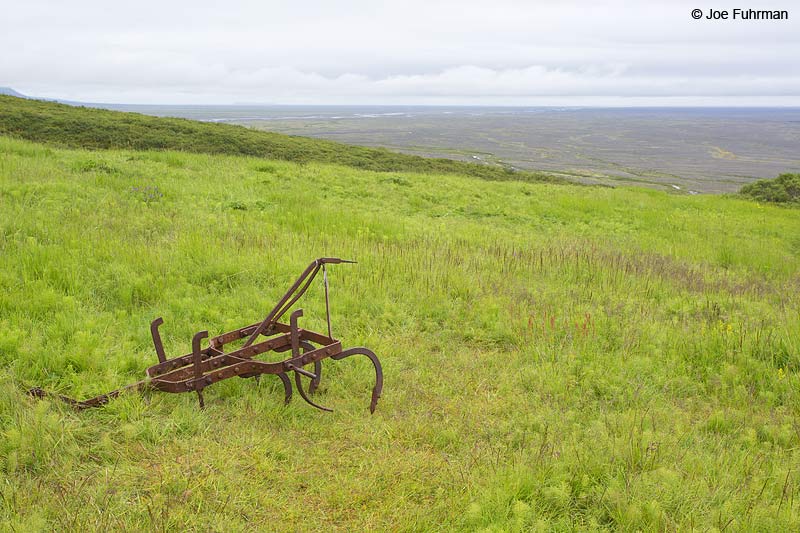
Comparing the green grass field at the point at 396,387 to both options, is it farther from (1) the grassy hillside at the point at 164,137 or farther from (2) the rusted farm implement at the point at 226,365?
(1) the grassy hillside at the point at 164,137

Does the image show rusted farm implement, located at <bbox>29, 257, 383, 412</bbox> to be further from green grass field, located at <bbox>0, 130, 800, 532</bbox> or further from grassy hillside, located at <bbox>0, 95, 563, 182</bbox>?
grassy hillside, located at <bbox>0, 95, 563, 182</bbox>

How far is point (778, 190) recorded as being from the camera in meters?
26.4

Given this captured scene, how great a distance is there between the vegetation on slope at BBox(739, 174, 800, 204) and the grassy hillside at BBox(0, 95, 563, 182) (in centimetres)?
1135

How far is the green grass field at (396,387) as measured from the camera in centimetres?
328

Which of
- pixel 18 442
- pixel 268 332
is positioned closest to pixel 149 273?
pixel 268 332

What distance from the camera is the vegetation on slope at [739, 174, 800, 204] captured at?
25.8 m

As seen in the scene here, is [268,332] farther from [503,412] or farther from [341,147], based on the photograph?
[341,147]

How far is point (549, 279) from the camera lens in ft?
26.6

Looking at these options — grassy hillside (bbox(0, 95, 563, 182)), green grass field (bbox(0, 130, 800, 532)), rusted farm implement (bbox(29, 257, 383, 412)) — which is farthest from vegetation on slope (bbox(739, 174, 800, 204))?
rusted farm implement (bbox(29, 257, 383, 412))

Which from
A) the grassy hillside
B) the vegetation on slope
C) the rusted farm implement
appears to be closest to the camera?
the rusted farm implement

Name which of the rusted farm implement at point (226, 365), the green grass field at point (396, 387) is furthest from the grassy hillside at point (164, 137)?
the rusted farm implement at point (226, 365)

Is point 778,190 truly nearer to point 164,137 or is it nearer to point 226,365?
point 164,137

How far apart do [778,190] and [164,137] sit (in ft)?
94.4

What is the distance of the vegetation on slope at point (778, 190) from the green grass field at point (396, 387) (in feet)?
62.8
